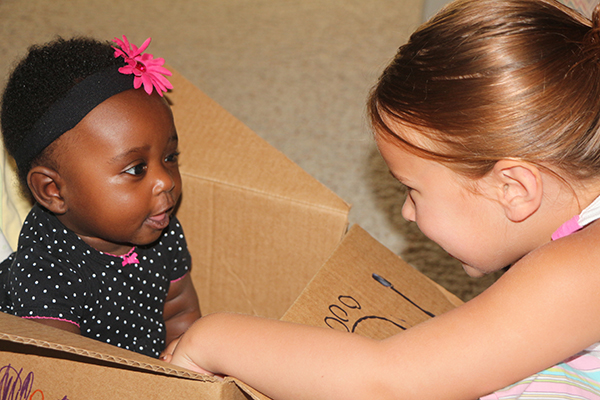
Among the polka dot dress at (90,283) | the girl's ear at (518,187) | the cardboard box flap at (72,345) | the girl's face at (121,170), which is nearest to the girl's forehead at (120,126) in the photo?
Result: the girl's face at (121,170)

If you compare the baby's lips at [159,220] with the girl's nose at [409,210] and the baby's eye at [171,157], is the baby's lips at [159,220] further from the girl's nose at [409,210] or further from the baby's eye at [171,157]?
the girl's nose at [409,210]

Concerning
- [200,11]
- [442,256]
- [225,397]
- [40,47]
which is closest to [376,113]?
[225,397]

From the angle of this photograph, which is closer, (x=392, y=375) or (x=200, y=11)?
(x=392, y=375)

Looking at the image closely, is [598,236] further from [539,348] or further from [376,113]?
[376,113]

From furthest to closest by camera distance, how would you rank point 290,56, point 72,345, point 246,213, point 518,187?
point 290,56
point 246,213
point 518,187
point 72,345

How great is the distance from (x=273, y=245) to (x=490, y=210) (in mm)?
329

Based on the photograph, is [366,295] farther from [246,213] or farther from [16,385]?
[16,385]

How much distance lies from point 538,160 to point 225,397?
308 mm

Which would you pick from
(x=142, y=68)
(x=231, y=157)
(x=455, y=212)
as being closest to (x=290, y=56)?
(x=231, y=157)

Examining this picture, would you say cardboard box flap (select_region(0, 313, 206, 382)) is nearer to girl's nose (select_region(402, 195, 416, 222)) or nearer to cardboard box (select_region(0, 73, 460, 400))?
cardboard box (select_region(0, 73, 460, 400))

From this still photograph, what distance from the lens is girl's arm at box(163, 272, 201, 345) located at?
802mm

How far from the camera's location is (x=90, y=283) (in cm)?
65

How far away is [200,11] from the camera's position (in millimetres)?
1848

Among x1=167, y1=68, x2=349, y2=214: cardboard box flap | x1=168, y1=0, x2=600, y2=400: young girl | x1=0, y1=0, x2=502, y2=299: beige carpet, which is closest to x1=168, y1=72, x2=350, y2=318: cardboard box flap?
x1=167, y1=68, x2=349, y2=214: cardboard box flap
